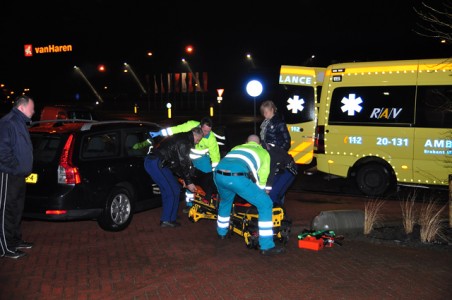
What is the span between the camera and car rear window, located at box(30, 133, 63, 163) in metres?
7.01

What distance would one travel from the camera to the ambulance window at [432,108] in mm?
9500

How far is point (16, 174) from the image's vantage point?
605cm

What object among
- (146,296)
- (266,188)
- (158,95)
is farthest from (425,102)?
(158,95)

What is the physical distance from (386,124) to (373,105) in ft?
1.61

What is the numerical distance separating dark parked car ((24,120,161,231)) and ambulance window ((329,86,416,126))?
462 centimetres

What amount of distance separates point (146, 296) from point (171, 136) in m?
3.09

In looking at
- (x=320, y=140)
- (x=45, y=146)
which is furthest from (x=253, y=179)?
(x=320, y=140)

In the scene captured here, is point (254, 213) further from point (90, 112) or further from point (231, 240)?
point (90, 112)

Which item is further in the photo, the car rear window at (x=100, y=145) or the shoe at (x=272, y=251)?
the car rear window at (x=100, y=145)

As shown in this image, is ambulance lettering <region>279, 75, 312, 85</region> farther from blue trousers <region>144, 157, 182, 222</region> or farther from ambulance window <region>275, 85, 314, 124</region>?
blue trousers <region>144, 157, 182, 222</region>

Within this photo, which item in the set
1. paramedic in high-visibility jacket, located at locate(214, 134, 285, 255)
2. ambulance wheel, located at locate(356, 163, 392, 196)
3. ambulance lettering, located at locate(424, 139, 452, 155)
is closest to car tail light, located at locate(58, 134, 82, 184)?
paramedic in high-visibility jacket, located at locate(214, 134, 285, 255)

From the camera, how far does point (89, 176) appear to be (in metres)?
6.98

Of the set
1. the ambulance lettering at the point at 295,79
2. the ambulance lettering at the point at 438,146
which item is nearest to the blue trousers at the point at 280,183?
the ambulance lettering at the point at 438,146

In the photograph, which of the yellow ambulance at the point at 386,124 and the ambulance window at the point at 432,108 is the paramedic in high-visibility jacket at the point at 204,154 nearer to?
the yellow ambulance at the point at 386,124
